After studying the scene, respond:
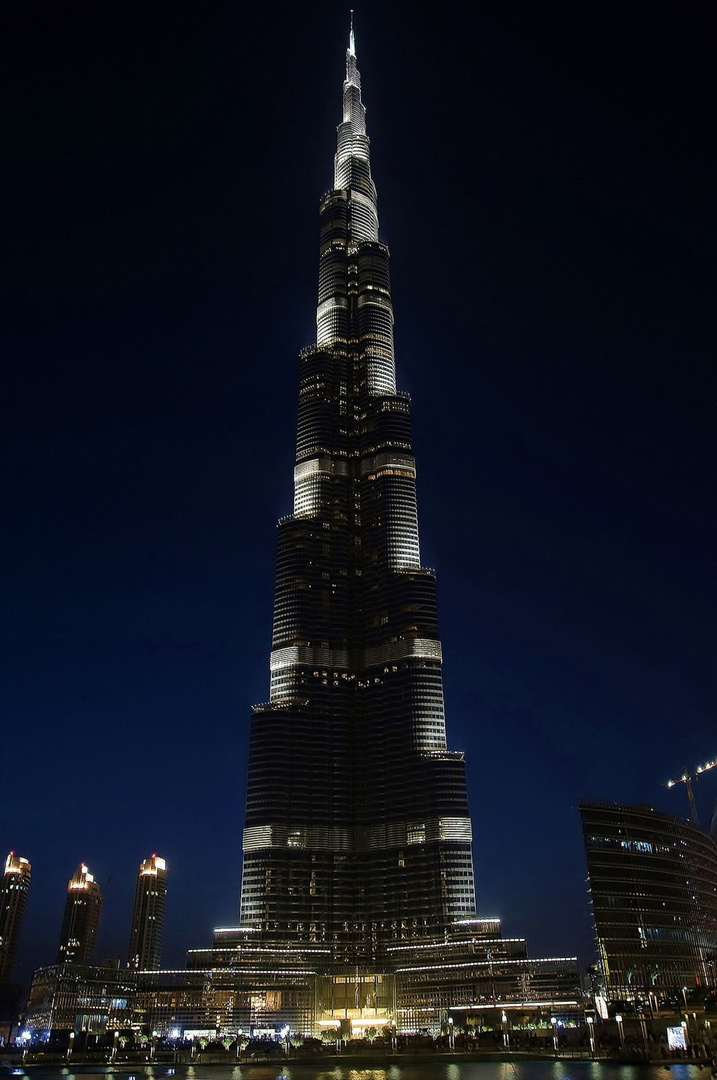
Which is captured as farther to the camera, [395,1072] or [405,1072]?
[395,1072]

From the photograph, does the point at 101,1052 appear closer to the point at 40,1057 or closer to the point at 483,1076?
the point at 40,1057

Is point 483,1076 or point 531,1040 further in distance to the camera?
point 531,1040

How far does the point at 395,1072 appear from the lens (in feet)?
438

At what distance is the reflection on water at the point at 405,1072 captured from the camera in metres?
115

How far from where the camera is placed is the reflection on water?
115 meters

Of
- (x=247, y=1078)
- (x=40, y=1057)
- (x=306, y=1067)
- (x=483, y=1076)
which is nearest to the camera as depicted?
(x=483, y=1076)

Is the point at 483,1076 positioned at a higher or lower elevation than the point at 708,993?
lower

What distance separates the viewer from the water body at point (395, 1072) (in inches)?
4542

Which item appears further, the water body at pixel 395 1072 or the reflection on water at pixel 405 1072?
the water body at pixel 395 1072

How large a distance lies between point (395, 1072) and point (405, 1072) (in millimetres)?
1861

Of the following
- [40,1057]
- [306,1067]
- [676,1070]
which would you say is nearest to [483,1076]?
[676,1070]

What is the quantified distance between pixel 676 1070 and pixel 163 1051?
364 ft

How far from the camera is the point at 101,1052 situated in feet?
600

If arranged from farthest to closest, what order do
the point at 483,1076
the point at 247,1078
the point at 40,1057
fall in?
the point at 40,1057 < the point at 247,1078 < the point at 483,1076
